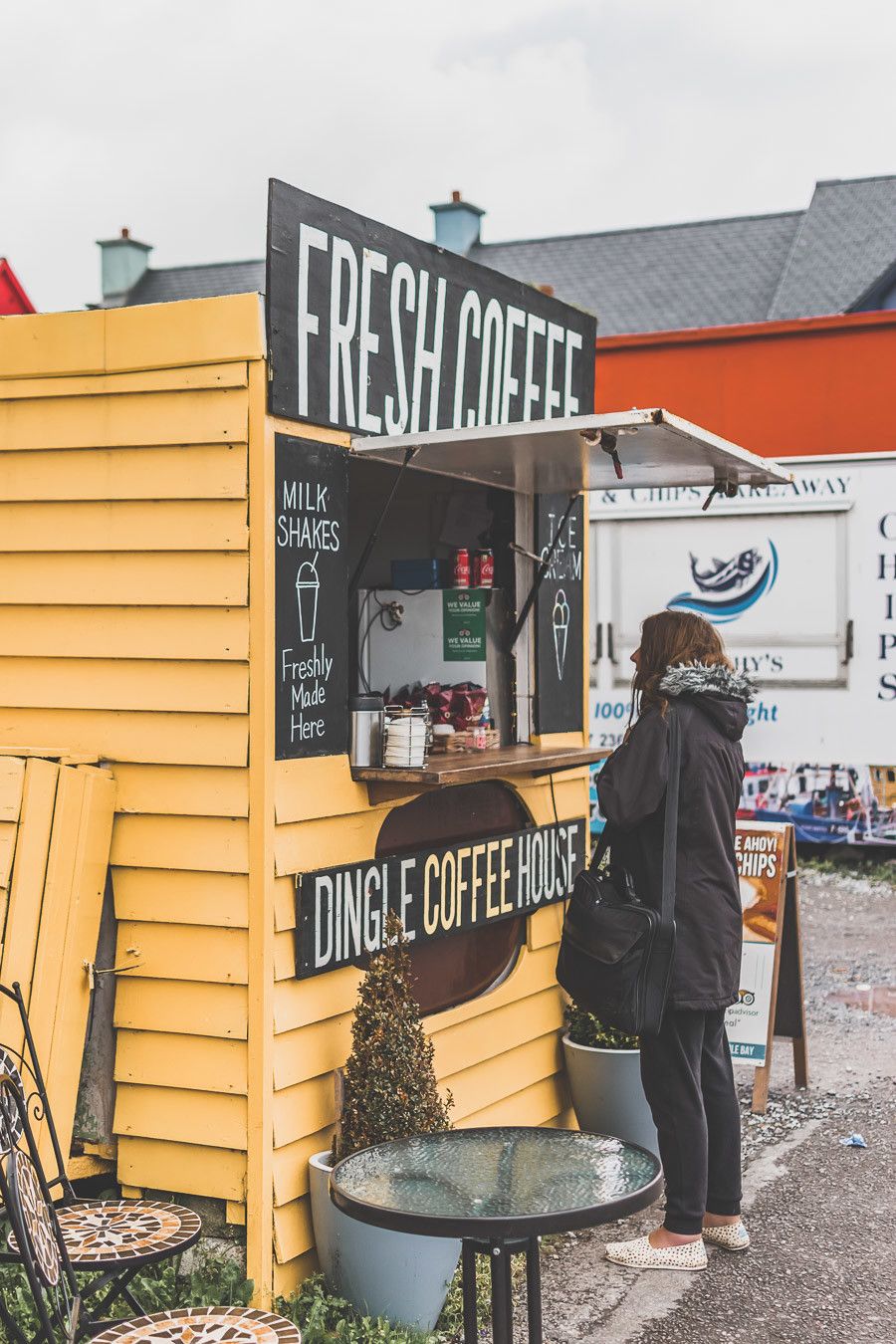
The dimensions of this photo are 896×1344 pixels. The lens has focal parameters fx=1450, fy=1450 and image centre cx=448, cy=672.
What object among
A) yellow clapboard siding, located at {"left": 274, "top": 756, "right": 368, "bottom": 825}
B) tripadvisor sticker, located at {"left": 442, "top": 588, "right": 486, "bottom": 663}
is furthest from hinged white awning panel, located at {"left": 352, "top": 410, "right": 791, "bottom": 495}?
yellow clapboard siding, located at {"left": 274, "top": 756, "right": 368, "bottom": 825}

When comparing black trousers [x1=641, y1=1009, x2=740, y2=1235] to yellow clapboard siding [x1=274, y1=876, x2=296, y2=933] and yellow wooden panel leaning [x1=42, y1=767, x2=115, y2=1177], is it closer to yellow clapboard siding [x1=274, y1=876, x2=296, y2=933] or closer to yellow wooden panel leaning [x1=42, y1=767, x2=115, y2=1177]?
yellow clapboard siding [x1=274, y1=876, x2=296, y2=933]

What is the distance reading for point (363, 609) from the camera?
512 centimetres

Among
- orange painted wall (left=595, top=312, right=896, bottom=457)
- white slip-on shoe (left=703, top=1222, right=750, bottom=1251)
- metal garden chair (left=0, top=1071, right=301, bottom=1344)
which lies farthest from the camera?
orange painted wall (left=595, top=312, right=896, bottom=457)

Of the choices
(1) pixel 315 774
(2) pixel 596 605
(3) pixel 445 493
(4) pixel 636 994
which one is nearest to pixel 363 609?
(3) pixel 445 493

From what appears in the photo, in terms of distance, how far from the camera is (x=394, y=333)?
172 inches

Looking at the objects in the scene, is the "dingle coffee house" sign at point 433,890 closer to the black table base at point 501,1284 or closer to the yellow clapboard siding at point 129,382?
the black table base at point 501,1284

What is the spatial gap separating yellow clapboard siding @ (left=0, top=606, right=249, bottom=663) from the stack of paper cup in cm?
56

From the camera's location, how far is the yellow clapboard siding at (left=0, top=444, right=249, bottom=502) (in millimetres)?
3771

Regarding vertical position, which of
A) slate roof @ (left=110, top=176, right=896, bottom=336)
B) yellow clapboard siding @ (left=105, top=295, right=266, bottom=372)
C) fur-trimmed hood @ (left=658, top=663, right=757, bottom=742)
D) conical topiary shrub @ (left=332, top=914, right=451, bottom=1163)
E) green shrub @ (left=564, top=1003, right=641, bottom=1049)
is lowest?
green shrub @ (left=564, top=1003, right=641, bottom=1049)

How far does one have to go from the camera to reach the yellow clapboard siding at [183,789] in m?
3.76

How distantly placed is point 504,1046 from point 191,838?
5.38ft

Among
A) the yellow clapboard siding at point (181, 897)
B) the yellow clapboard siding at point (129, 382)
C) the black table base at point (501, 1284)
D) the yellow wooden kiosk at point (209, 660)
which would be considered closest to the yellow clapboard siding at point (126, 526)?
the yellow wooden kiosk at point (209, 660)

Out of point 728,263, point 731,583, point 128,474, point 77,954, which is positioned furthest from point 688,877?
point 728,263

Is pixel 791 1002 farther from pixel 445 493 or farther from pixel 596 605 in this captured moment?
pixel 596 605
